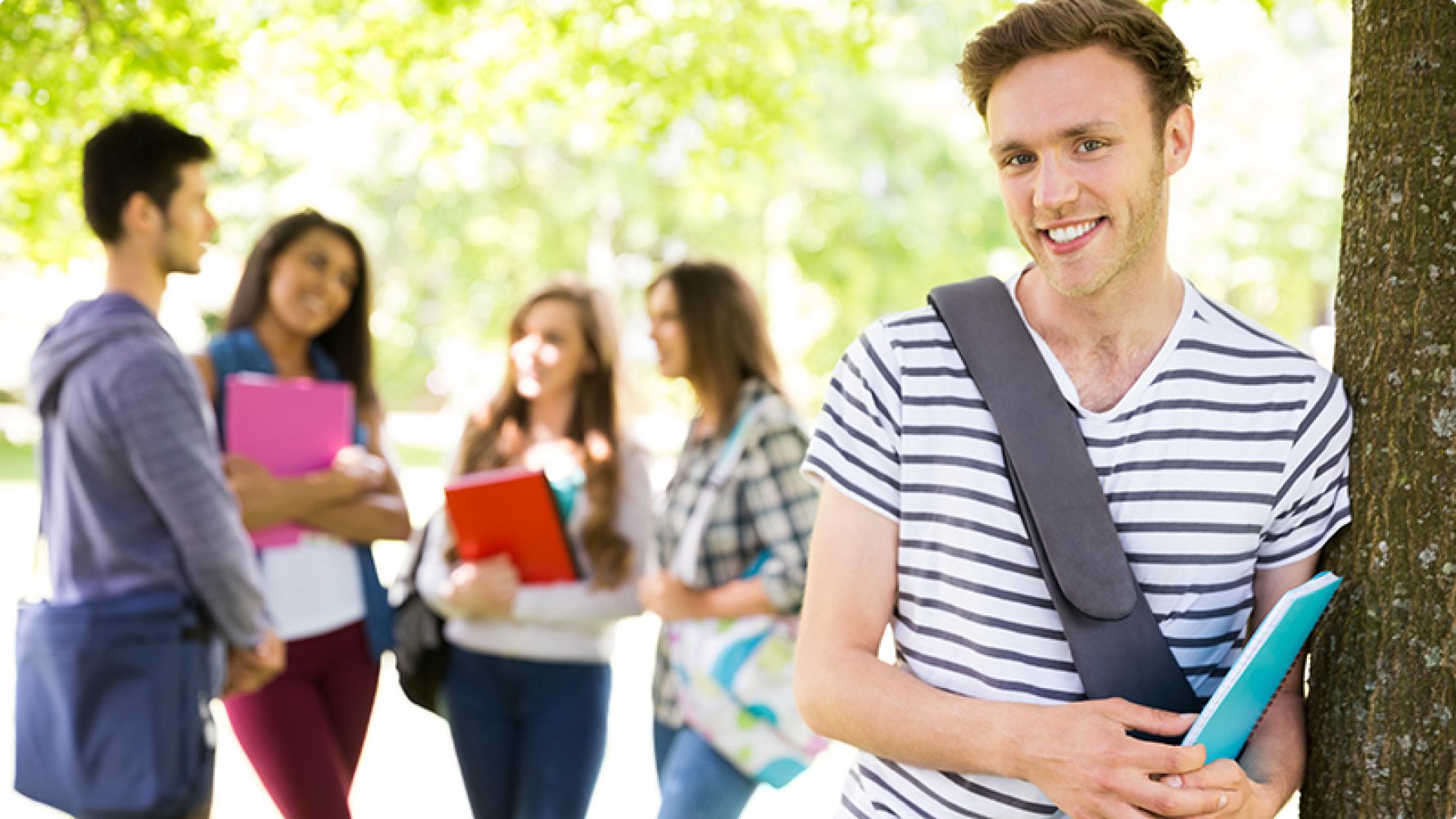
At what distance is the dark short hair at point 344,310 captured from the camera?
12.8 ft

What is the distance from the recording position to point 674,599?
Result: 11.3 ft

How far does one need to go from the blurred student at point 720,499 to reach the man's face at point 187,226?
4.28 feet

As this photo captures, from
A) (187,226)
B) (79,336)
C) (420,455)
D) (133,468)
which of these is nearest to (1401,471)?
(133,468)

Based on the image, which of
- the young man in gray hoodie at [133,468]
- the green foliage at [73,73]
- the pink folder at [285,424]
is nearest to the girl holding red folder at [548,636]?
the pink folder at [285,424]

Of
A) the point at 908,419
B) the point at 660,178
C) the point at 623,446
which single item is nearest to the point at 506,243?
the point at 660,178

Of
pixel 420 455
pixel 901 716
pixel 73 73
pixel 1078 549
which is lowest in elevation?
pixel 420 455

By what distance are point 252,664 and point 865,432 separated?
1936mm

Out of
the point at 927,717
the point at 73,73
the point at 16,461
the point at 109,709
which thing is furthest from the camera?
the point at 16,461

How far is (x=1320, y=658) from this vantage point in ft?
5.96

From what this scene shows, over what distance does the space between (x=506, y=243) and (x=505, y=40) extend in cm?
→ 1448

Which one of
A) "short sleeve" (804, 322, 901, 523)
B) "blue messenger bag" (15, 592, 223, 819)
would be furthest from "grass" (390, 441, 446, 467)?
"short sleeve" (804, 322, 901, 523)

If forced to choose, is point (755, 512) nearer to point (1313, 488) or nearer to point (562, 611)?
point (562, 611)

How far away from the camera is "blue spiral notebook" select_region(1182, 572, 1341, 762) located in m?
1.51

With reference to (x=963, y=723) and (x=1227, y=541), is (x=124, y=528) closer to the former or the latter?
(x=963, y=723)
